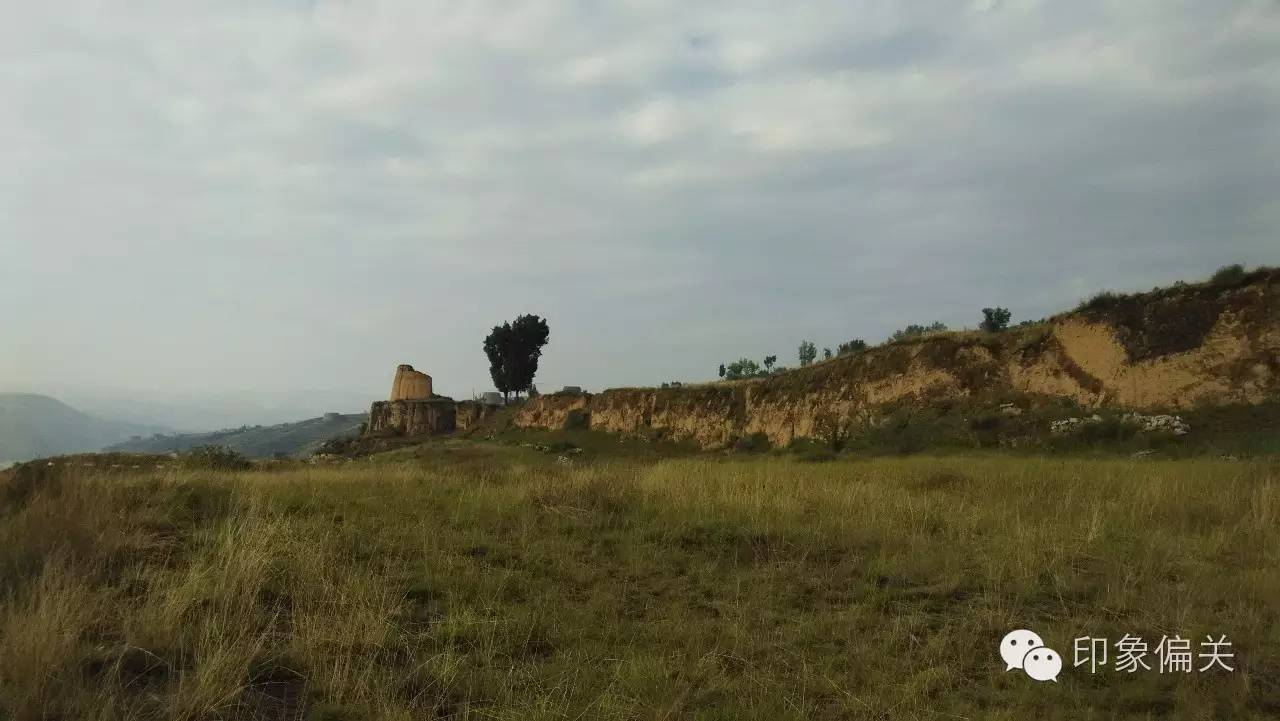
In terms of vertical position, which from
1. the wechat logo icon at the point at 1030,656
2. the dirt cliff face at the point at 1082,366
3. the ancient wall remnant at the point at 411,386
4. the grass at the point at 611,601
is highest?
the ancient wall remnant at the point at 411,386

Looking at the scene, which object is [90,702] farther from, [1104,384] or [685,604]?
[1104,384]

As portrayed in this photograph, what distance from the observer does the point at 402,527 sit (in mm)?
7402

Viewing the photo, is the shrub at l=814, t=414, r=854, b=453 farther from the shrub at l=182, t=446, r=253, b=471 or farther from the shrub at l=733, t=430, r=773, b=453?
the shrub at l=182, t=446, r=253, b=471

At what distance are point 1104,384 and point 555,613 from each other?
21745 millimetres

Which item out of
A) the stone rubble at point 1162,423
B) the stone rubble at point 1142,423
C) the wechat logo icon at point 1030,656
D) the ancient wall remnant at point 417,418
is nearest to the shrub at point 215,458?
the wechat logo icon at point 1030,656

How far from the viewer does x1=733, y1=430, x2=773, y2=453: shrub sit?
32062 mm

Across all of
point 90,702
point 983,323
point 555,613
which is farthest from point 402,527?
point 983,323

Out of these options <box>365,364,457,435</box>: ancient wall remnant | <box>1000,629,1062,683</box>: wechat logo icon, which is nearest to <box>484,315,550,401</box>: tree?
<box>365,364,457,435</box>: ancient wall remnant

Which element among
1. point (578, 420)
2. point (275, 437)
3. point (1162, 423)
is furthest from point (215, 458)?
point (275, 437)

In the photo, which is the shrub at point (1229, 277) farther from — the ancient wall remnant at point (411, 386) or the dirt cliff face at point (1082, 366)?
the ancient wall remnant at point (411, 386)

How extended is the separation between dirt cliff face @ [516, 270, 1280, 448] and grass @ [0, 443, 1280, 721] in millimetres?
12461

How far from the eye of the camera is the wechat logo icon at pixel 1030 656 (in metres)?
4.02

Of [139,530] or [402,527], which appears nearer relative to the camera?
[139,530]

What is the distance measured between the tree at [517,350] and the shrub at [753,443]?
39.9 metres
